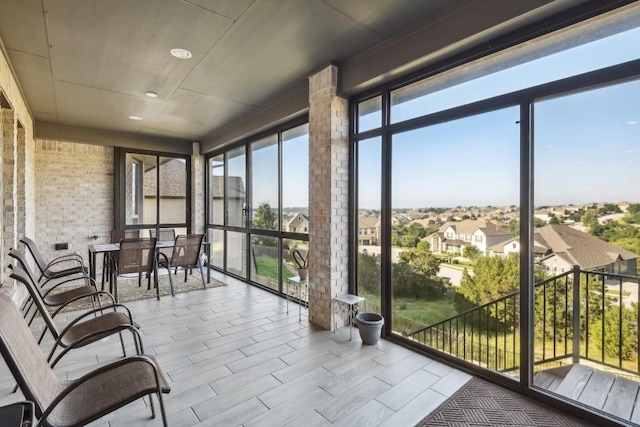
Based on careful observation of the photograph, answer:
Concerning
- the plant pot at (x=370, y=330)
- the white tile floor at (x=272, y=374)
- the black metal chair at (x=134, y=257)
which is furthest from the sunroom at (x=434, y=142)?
the black metal chair at (x=134, y=257)

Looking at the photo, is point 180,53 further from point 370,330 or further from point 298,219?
point 370,330

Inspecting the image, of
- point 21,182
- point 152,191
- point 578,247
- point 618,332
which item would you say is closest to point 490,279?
point 578,247

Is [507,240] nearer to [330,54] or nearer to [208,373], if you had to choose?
[330,54]

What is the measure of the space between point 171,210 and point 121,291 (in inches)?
92.8

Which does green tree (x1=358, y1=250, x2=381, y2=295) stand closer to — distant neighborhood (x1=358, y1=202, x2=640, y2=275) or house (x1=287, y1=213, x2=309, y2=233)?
distant neighborhood (x1=358, y1=202, x2=640, y2=275)

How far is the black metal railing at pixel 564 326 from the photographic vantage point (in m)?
2.00

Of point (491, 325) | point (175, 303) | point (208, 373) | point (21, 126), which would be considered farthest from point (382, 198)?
point (21, 126)

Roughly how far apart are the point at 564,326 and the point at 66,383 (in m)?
3.18

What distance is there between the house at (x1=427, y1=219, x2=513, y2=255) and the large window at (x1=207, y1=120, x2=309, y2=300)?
1.87 m

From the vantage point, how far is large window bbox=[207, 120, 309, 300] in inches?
180

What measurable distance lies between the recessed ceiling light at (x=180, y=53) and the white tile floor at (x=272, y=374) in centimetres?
281

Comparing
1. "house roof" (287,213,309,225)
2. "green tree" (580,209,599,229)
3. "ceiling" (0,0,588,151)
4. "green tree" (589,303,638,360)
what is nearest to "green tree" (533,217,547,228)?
"green tree" (580,209,599,229)

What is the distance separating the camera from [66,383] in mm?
1820

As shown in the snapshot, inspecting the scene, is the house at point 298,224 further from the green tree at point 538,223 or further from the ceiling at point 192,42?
the green tree at point 538,223
